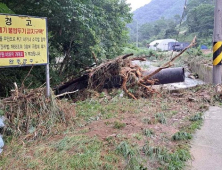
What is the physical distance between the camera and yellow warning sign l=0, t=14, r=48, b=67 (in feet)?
10.9

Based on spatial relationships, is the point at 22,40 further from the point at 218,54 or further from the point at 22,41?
the point at 218,54

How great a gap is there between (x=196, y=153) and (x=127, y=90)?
3.27 meters

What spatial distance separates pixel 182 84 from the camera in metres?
7.98

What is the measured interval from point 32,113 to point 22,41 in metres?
1.18

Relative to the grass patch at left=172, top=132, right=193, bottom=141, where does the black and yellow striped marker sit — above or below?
above

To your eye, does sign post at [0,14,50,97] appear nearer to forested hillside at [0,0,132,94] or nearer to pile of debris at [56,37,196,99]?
forested hillside at [0,0,132,94]

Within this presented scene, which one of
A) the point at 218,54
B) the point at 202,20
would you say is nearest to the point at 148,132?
the point at 218,54

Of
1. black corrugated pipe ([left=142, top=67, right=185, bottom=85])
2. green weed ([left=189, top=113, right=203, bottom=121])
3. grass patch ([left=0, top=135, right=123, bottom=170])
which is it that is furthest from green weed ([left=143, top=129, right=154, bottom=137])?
black corrugated pipe ([left=142, top=67, right=185, bottom=85])

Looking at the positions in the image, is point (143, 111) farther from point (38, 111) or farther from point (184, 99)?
point (38, 111)

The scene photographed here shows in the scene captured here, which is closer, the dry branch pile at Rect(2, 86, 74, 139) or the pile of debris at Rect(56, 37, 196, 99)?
the dry branch pile at Rect(2, 86, 74, 139)

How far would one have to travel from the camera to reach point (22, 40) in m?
3.51

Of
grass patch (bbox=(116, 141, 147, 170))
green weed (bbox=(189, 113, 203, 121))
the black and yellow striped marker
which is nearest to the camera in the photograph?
grass patch (bbox=(116, 141, 147, 170))

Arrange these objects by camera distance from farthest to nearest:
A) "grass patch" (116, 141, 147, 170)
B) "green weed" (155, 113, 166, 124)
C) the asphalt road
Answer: "green weed" (155, 113, 166, 124), the asphalt road, "grass patch" (116, 141, 147, 170)

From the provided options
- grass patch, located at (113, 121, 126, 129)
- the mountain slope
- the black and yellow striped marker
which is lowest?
grass patch, located at (113, 121, 126, 129)
